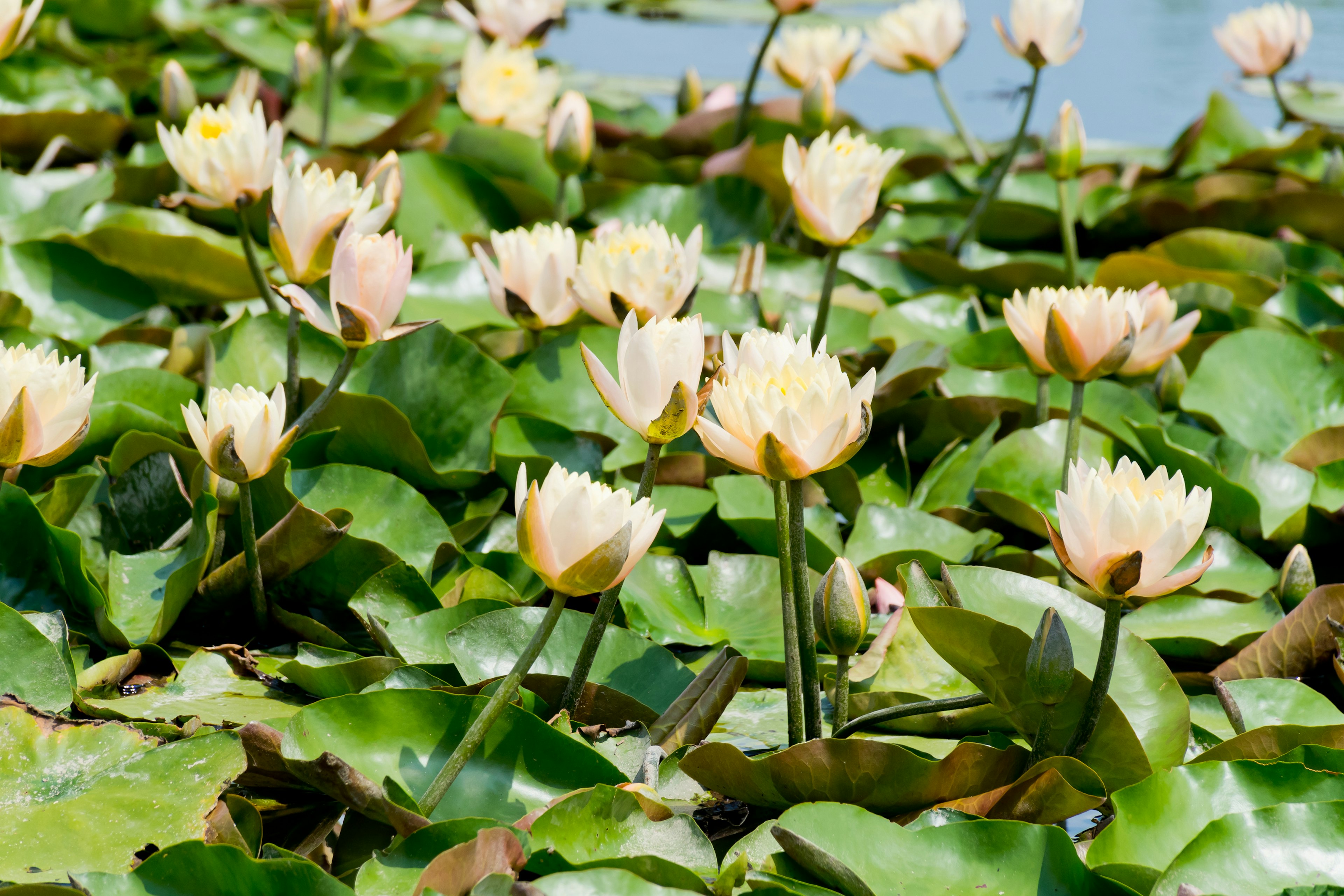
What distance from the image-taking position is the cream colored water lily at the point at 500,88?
3068 millimetres

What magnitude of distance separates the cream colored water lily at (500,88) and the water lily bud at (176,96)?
76 cm

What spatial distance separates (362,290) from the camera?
4.57 feet

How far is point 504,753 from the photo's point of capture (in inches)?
42.9

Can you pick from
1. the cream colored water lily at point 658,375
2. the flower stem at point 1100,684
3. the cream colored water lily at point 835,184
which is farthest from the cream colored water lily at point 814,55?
the flower stem at point 1100,684

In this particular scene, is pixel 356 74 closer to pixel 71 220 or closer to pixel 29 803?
pixel 71 220

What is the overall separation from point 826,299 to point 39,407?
1236 millimetres

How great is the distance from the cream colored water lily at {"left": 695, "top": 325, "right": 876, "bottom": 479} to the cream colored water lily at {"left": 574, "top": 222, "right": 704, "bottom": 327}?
18.7 inches

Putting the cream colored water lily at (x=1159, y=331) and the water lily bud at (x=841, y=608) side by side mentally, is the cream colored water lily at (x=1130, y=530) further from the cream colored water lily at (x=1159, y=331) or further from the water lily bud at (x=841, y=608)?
the cream colored water lily at (x=1159, y=331)

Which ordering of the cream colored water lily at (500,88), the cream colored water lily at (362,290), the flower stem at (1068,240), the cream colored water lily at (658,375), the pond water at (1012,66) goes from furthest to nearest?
the pond water at (1012,66)
the cream colored water lily at (500,88)
the flower stem at (1068,240)
the cream colored water lily at (362,290)
the cream colored water lily at (658,375)

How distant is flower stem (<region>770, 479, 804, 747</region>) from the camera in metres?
1.15

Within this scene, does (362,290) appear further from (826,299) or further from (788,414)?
(826,299)

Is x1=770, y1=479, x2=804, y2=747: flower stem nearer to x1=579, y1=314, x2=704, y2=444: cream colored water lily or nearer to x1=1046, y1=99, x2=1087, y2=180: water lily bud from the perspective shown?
x1=579, y1=314, x2=704, y2=444: cream colored water lily

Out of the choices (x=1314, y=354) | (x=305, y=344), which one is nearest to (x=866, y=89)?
(x=1314, y=354)

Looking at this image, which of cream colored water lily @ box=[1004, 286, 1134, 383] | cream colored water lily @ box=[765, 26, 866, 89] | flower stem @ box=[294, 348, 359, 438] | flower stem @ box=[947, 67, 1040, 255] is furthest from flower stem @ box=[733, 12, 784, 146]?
flower stem @ box=[294, 348, 359, 438]
